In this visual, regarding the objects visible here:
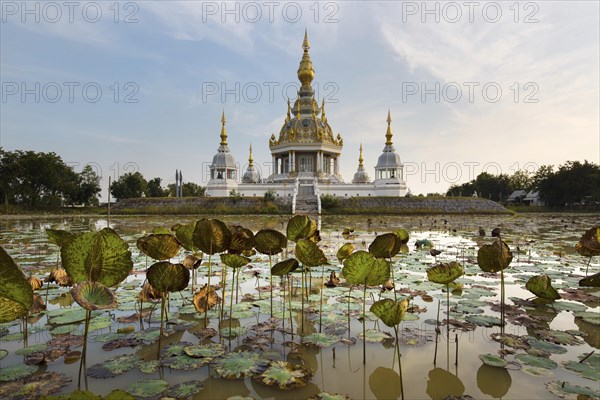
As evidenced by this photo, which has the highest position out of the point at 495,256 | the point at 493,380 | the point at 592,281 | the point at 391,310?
the point at 495,256

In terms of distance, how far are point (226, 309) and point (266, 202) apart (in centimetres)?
3201

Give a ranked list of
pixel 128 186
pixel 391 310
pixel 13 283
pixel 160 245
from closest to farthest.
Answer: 1. pixel 13 283
2. pixel 391 310
3. pixel 160 245
4. pixel 128 186

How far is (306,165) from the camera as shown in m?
48.7

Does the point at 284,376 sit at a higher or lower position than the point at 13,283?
lower

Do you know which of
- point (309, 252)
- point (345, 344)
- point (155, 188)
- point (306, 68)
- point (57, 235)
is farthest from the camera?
point (155, 188)

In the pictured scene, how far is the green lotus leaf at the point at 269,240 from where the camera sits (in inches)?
142

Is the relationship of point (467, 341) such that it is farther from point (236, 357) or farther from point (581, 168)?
point (581, 168)

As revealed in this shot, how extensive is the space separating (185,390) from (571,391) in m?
2.54

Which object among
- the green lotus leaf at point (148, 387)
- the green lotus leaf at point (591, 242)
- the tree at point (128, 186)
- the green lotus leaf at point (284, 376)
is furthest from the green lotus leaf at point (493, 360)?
the tree at point (128, 186)

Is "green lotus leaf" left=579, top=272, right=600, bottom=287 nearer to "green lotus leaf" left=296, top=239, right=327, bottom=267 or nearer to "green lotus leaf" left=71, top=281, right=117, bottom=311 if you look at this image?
"green lotus leaf" left=296, top=239, right=327, bottom=267

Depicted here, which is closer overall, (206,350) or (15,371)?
(15,371)

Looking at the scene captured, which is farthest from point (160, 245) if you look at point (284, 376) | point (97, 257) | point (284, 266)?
point (284, 376)

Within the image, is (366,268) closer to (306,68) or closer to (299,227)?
(299,227)

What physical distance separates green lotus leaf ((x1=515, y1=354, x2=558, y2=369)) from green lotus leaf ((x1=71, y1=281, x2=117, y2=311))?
3.05m
